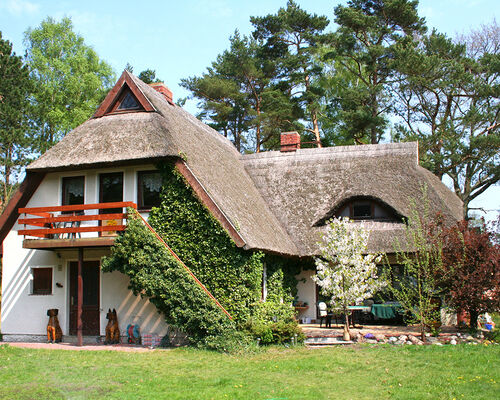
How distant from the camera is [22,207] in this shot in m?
19.0

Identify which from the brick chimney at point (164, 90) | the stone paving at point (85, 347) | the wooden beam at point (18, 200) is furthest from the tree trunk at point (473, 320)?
the wooden beam at point (18, 200)

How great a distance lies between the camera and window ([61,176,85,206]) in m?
18.8

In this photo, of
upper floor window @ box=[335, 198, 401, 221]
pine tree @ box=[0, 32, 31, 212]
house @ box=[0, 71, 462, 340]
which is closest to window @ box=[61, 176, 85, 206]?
house @ box=[0, 71, 462, 340]

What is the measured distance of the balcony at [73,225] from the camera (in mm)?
16188

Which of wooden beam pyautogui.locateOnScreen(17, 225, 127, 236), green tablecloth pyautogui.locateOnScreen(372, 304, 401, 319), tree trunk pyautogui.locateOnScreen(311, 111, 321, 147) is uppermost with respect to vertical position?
tree trunk pyautogui.locateOnScreen(311, 111, 321, 147)

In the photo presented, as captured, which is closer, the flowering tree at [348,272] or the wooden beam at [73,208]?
the flowering tree at [348,272]

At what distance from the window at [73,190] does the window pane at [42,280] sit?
2393mm

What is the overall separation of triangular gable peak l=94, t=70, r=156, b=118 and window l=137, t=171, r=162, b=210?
8.72 ft

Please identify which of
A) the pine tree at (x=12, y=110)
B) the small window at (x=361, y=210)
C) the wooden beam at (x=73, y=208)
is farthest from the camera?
the pine tree at (x=12, y=110)

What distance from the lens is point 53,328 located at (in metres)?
17.5

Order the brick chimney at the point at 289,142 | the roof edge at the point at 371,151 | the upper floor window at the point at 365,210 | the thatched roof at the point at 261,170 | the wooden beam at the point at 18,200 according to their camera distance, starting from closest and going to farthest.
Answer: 1. the thatched roof at the point at 261,170
2. the wooden beam at the point at 18,200
3. the upper floor window at the point at 365,210
4. the roof edge at the point at 371,151
5. the brick chimney at the point at 289,142

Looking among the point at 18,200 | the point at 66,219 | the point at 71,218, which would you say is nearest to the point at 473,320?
the point at 71,218

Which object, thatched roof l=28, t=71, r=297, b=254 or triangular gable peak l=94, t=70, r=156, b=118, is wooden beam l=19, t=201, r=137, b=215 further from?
triangular gable peak l=94, t=70, r=156, b=118

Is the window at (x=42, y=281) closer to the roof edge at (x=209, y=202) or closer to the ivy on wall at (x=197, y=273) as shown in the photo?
the ivy on wall at (x=197, y=273)
